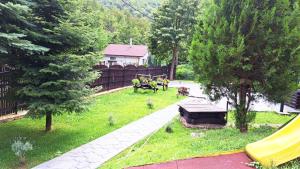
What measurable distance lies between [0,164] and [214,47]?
503 cm

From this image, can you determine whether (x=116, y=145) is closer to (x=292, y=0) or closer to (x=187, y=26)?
(x=292, y=0)

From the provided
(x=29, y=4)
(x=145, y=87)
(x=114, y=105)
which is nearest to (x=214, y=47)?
(x=29, y=4)

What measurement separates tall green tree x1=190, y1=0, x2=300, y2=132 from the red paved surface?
2.06 m

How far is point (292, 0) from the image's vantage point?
6750mm

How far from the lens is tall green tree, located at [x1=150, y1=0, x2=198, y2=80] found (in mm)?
29625

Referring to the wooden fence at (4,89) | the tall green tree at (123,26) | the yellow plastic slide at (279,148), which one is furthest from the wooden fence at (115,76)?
the tall green tree at (123,26)

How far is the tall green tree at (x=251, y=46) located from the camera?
6.55 meters

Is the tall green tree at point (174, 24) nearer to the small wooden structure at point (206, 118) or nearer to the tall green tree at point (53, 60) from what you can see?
the small wooden structure at point (206, 118)

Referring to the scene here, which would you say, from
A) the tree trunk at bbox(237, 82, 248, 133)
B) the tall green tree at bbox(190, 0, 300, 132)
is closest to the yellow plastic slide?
the tall green tree at bbox(190, 0, 300, 132)

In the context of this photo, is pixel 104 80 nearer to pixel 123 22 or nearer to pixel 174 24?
pixel 174 24

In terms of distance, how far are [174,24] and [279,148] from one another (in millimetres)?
25923

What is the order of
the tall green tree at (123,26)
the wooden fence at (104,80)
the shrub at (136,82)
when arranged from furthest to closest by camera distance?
1. the tall green tree at (123,26)
2. the shrub at (136,82)
3. the wooden fence at (104,80)

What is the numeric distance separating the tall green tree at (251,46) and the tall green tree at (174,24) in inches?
884

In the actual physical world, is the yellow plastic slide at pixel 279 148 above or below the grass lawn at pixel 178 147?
above
